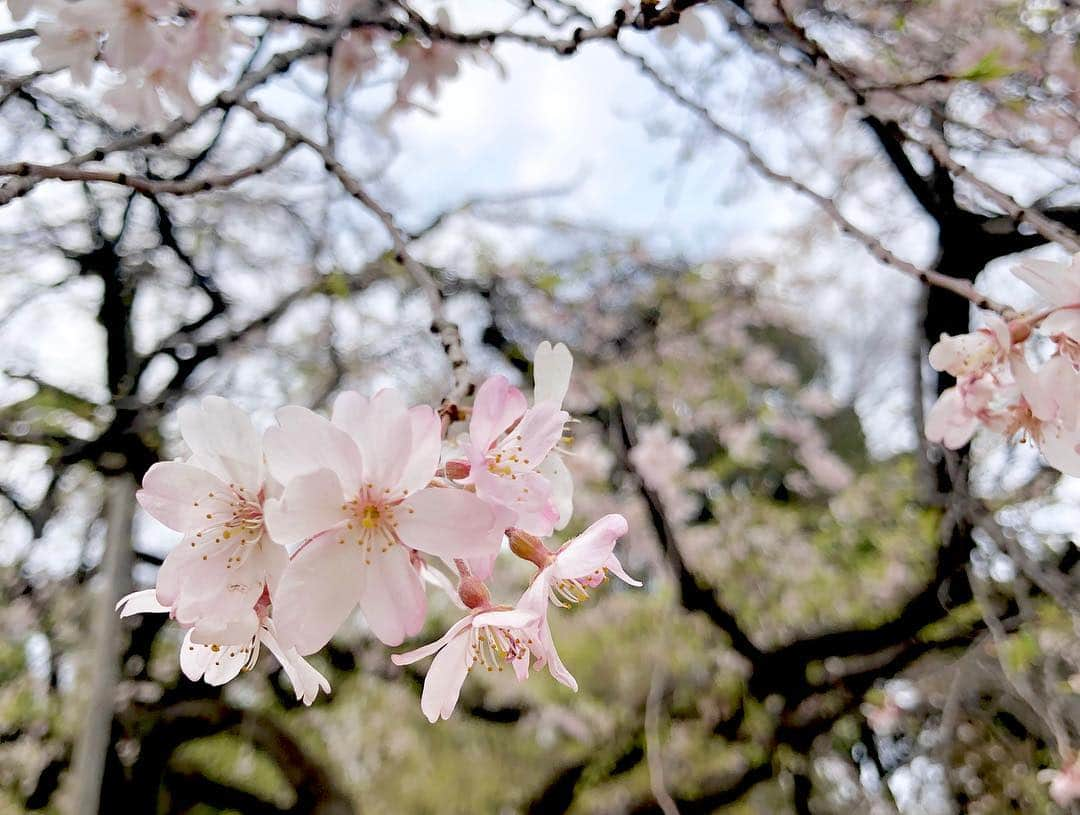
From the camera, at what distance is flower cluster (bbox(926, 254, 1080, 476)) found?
24.5 inches

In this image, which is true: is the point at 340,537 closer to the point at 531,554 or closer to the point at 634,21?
the point at 531,554

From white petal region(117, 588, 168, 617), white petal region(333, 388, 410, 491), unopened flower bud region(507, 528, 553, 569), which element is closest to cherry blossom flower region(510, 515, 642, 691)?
unopened flower bud region(507, 528, 553, 569)

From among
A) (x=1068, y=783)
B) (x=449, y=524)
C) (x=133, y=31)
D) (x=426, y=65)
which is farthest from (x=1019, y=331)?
(x=1068, y=783)

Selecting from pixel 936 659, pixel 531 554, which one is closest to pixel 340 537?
pixel 531 554

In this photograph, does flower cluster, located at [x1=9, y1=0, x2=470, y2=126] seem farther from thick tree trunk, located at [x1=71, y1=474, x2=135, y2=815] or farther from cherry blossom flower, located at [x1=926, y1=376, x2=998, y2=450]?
thick tree trunk, located at [x1=71, y1=474, x2=135, y2=815]

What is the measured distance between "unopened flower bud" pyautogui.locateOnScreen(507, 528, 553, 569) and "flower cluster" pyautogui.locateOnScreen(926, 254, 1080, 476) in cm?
42

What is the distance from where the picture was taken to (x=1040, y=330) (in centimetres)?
65

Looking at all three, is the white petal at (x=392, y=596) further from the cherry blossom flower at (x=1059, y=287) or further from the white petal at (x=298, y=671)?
the cherry blossom flower at (x=1059, y=287)

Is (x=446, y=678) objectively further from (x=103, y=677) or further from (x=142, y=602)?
(x=103, y=677)

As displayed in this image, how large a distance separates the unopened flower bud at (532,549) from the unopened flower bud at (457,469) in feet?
0.24

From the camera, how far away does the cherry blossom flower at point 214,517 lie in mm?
470

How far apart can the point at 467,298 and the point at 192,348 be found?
0.91 m

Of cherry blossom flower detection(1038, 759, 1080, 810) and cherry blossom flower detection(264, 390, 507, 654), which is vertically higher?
cherry blossom flower detection(264, 390, 507, 654)

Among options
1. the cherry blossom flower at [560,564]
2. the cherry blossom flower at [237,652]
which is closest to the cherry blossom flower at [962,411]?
the cherry blossom flower at [560,564]
